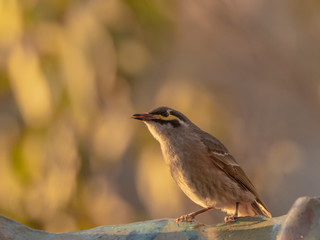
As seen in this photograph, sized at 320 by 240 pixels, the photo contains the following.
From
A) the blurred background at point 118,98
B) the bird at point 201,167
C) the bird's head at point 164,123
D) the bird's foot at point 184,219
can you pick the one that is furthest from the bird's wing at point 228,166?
the blurred background at point 118,98

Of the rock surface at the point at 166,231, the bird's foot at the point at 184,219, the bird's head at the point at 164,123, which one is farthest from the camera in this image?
the bird's head at the point at 164,123

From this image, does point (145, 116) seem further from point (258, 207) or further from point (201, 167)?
point (258, 207)

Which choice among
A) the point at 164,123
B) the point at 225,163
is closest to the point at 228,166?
the point at 225,163

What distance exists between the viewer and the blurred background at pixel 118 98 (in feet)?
22.7

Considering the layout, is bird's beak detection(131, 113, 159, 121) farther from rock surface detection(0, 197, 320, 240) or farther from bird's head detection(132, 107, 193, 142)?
rock surface detection(0, 197, 320, 240)

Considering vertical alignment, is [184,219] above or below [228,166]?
below

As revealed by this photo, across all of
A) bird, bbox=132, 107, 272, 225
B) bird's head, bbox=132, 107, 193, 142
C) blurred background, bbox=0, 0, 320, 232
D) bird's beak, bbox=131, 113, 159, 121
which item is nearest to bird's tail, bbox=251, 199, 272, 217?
bird, bbox=132, 107, 272, 225

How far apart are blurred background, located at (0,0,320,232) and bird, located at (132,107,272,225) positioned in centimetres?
244

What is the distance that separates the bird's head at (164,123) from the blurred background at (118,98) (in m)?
2.49

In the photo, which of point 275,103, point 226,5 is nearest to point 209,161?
point 226,5

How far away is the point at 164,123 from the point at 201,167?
41 cm

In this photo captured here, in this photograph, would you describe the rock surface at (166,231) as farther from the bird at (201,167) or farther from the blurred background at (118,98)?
the blurred background at (118,98)

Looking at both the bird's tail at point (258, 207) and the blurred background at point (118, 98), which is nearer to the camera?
the bird's tail at point (258, 207)

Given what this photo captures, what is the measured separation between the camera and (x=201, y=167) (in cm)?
423
